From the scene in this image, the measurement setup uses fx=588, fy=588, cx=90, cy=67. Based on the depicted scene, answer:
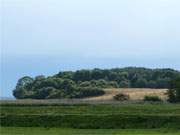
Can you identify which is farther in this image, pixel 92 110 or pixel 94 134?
pixel 92 110

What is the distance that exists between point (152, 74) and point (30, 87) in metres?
32.1

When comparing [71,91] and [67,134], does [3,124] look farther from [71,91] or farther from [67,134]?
[71,91]

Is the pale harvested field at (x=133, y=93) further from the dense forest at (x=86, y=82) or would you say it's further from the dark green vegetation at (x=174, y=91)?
the dark green vegetation at (x=174, y=91)

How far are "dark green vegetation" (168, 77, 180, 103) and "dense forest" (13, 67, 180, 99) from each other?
2261 centimetres

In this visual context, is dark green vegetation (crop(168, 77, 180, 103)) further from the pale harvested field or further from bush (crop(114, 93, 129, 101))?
the pale harvested field

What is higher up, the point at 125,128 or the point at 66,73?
the point at 66,73

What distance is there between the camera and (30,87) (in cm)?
12494

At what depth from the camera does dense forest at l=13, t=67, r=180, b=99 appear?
382 ft

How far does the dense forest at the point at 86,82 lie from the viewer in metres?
116

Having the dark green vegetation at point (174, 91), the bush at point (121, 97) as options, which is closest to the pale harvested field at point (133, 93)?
the bush at point (121, 97)

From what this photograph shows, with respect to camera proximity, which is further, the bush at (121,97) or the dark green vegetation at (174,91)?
the bush at (121,97)

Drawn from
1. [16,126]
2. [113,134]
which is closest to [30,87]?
[16,126]

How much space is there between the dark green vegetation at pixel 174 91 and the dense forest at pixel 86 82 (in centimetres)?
2261

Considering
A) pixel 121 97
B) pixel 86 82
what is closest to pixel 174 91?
pixel 121 97
